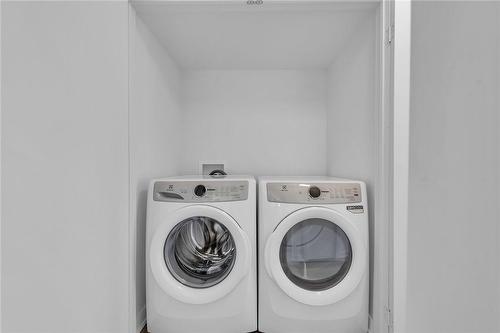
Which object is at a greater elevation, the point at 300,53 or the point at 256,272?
the point at 300,53

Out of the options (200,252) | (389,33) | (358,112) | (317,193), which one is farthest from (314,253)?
(389,33)

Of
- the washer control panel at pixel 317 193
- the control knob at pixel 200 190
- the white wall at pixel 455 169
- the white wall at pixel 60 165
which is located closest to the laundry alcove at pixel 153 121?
the white wall at pixel 60 165

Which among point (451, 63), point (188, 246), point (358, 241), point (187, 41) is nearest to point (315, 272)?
point (358, 241)

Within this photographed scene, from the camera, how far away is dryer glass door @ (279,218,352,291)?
55.2 inches

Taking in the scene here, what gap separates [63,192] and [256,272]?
3.08 feet

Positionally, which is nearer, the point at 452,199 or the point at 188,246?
the point at 452,199

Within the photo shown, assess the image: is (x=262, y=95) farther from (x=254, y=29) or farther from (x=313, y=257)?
(x=313, y=257)

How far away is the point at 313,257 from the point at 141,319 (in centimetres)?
93

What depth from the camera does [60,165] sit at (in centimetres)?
80

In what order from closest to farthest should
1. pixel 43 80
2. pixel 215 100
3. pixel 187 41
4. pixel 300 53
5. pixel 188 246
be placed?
pixel 43 80 → pixel 188 246 → pixel 187 41 → pixel 300 53 → pixel 215 100

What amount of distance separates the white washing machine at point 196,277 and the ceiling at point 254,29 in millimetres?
817

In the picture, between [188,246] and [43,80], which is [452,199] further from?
[188,246]

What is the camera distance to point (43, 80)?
0.74 m

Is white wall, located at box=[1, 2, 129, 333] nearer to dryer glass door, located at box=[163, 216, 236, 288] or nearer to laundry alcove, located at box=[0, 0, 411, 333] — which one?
laundry alcove, located at box=[0, 0, 411, 333]
